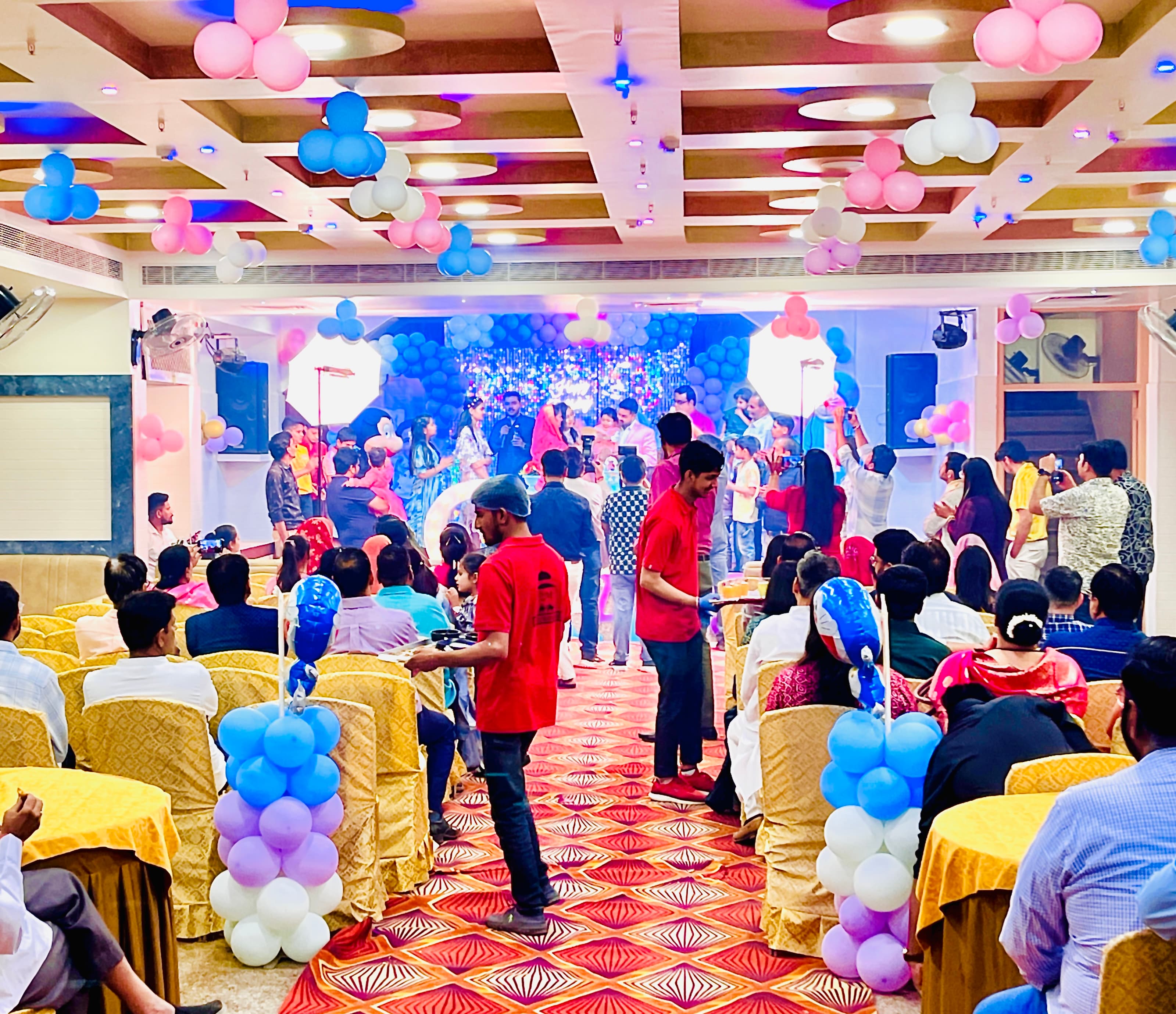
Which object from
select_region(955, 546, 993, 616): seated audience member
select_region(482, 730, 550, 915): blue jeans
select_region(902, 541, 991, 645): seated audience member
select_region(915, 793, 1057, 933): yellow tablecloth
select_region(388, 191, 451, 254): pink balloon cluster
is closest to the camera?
select_region(915, 793, 1057, 933): yellow tablecloth

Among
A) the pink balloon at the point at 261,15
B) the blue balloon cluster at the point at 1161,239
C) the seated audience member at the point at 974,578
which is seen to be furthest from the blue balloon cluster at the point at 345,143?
the blue balloon cluster at the point at 1161,239

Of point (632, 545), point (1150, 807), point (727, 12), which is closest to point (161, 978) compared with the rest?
point (1150, 807)

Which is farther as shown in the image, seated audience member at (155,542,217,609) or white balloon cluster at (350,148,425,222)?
seated audience member at (155,542,217,609)

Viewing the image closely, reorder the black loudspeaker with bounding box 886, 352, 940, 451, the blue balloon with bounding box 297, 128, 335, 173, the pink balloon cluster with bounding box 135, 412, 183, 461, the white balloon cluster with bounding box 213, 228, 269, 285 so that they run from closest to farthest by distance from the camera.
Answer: the blue balloon with bounding box 297, 128, 335, 173
the white balloon cluster with bounding box 213, 228, 269, 285
the pink balloon cluster with bounding box 135, 412, 183, 461
the black loudspeaker with bounding box 886, 352, 940, 451

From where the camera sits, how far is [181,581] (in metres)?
6.59

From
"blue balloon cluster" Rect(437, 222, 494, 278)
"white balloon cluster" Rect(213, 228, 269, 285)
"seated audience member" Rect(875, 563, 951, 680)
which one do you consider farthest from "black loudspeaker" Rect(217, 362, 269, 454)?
"seated audience member" Rect(875, 563, 951, 680)

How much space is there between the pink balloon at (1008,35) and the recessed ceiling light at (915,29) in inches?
26.6

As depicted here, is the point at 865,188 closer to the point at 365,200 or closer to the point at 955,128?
the point at 955,128

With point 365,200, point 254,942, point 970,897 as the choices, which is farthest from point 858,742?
Answer: point 365,200

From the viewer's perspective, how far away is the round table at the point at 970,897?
9.59 feet

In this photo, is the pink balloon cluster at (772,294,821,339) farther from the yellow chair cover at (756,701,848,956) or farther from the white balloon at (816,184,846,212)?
the yellow chair cover at (756,701,848,956)

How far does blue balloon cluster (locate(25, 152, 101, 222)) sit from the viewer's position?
20.7 feet

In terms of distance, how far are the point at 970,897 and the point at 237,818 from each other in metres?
2.19

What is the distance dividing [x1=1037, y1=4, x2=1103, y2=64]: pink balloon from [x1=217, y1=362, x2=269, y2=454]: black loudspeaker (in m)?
11.7
